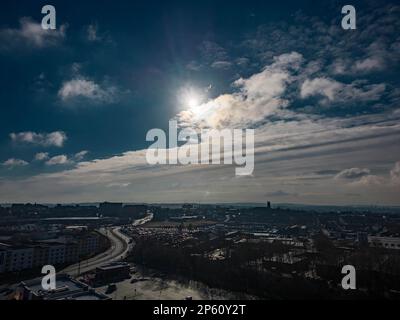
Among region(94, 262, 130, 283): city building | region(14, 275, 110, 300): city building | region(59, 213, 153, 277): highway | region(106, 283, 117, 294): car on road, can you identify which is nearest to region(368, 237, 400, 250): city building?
region(94, 262, 130, 283): city building

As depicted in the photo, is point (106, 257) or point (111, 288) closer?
point (111, 288)

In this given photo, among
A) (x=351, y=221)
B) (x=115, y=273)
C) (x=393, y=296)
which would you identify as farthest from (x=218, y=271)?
(x=351, y=221)

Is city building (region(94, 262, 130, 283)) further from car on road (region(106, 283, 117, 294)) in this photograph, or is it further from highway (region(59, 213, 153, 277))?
highway (region(59, 213, 153, 277))

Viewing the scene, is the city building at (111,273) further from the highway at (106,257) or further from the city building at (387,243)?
the city building at (387,243)

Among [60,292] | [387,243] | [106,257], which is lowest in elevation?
[106,257]

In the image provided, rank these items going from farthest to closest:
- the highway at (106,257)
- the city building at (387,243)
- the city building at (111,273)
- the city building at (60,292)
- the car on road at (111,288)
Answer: the city building at (387,243)
the highway at (106,257)
the city building at (111,273)
the car on road at (111,288)
the city building at (60,292)

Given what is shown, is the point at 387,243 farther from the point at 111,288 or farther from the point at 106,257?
the point at 111,288

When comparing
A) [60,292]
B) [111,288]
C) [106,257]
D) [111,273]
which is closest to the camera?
[60,292]

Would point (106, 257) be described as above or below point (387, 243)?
below

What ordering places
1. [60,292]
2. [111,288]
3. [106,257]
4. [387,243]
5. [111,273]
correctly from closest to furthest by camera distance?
[60,292]
[111,288]
[111,273]
[106,257]
[387,243]

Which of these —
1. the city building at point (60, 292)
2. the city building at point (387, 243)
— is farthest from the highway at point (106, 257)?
the city building at point (387, 243)

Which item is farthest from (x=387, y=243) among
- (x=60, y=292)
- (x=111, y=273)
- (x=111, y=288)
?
(x=60, y=292)
